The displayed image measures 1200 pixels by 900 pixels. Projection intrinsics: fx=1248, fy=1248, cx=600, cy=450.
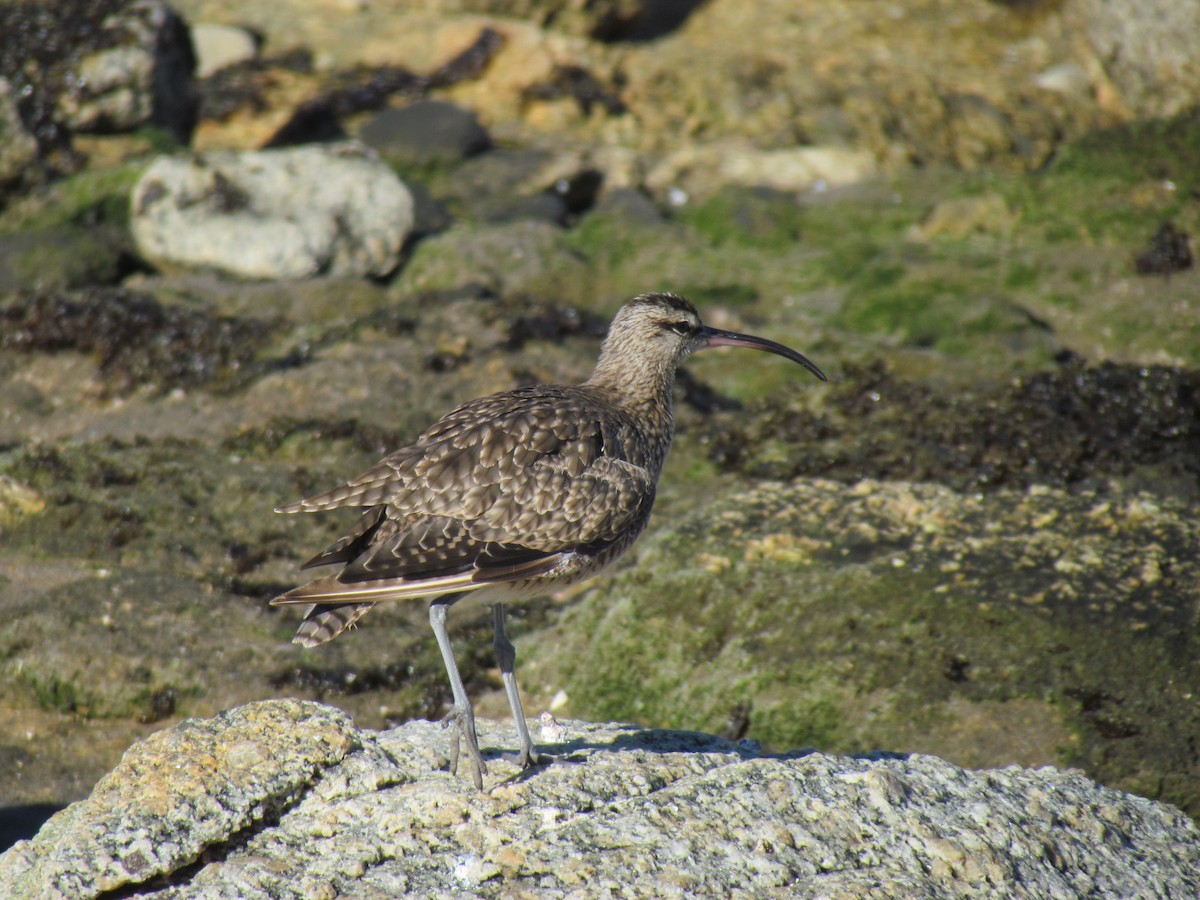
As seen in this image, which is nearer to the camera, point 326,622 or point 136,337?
point 326,622

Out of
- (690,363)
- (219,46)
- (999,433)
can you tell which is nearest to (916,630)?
(999,433)

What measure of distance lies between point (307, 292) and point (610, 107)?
8815 millimetres

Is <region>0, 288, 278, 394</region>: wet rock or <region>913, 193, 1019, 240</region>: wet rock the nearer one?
<region>0, 288, 278, 394</region>: wet rock

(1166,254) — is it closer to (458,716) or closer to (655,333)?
(655,333)

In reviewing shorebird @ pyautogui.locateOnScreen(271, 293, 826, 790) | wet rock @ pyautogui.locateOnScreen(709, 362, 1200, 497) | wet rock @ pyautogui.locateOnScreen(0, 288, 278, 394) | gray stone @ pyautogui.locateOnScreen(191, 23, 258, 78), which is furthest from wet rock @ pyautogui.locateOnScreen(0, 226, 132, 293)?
shorebird @ pyautogui.locateOnScreen(271, 293, 826, 790)

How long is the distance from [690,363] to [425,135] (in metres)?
8.40

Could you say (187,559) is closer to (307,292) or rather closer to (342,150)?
(307,292)

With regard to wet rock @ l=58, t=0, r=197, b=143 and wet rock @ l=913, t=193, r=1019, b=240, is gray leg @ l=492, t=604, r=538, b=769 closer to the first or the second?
wet rock @ l=913, t=193, r=1019, b=240

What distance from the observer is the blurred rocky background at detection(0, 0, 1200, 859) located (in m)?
8.98

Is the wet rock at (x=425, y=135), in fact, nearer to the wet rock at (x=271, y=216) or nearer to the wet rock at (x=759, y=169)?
the wet rock at (x=271, y=216)

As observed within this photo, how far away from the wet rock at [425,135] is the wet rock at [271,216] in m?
2.79

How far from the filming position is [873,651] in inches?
346

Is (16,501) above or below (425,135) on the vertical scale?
above

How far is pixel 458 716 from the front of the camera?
6367 mm
